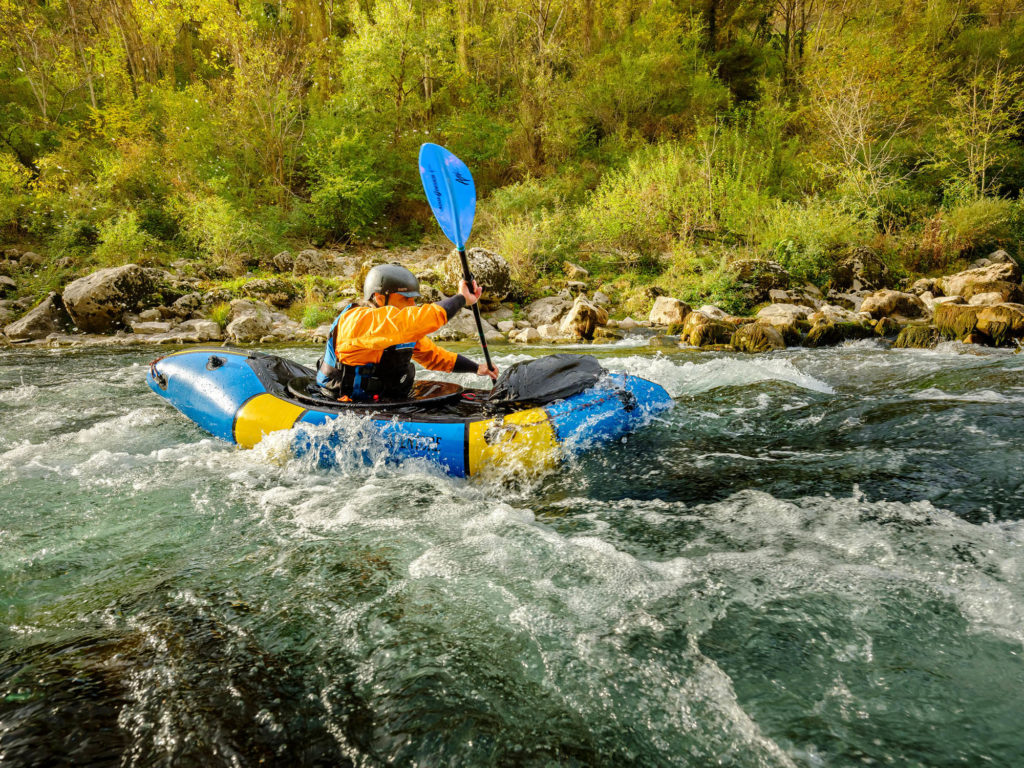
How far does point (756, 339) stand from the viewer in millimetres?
6586

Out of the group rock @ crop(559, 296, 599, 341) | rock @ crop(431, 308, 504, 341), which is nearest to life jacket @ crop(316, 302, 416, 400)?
rock @ crop(431, 308, 504, 341)

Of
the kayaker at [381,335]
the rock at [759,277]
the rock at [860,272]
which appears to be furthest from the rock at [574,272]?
the kayaker at [381,335]

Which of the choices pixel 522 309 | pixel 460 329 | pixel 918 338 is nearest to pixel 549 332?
pixel 522 309

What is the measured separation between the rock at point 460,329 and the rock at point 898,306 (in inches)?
230

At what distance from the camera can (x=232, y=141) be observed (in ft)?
43.7

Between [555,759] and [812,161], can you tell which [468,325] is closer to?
[555,759]

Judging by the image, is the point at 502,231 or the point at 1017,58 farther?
the point at 1017,58

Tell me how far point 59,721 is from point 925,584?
2422mm

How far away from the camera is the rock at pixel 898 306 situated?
302 inches

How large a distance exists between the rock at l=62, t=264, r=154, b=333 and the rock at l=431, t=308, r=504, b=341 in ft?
17.3

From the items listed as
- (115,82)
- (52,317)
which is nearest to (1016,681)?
(52,317)

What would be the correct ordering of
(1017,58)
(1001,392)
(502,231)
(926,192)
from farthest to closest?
(1017,58) < (926,192) < (502,231) < (1001,392)

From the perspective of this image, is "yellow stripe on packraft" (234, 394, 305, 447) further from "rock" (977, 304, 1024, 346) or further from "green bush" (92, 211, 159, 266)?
"green bush" (92, 211, 159, 266)

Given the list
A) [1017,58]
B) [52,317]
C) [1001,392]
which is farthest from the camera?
[1017,58]
